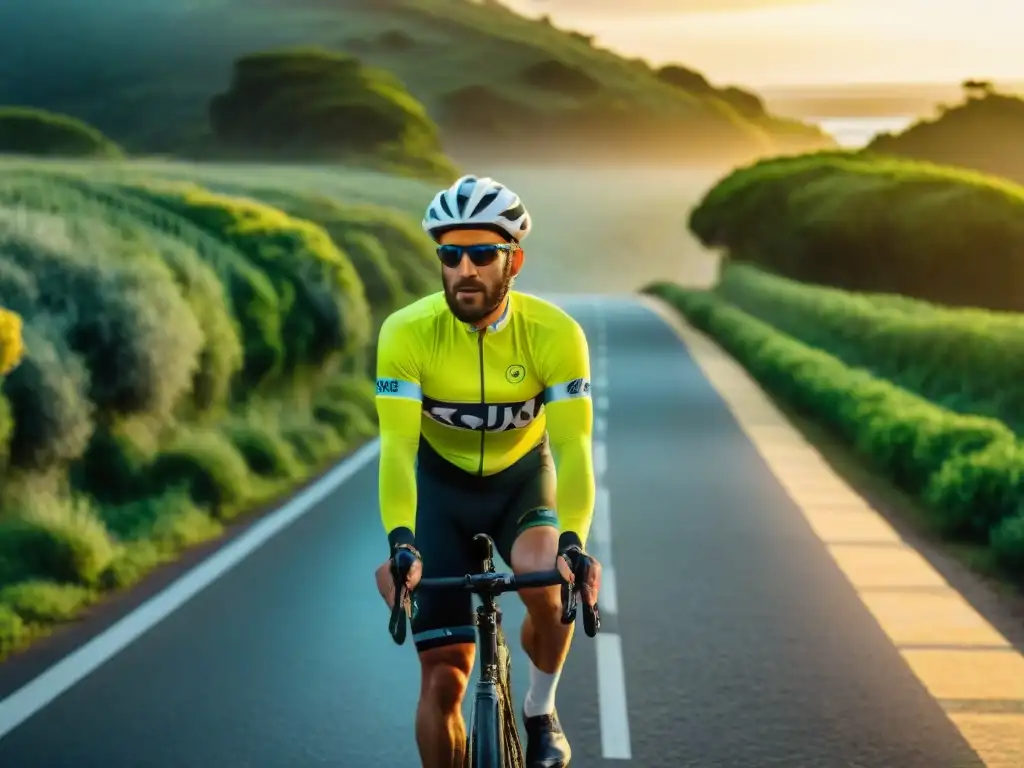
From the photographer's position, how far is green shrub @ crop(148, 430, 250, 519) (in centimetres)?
1215

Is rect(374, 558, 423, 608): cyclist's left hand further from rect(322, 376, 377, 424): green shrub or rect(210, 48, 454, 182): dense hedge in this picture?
rect(210, 48, 454, 182): dense hedge

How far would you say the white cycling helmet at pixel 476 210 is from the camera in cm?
445

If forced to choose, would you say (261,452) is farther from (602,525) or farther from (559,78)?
(559,78)

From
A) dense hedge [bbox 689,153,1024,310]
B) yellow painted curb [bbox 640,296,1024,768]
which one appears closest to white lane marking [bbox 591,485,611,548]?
yellow painted curb [bbox 640,296,1024,768]

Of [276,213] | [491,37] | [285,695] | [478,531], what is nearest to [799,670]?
[285,695]

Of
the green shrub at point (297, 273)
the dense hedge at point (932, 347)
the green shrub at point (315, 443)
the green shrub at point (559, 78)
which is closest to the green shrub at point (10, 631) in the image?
the green shrub at point (315, 443)

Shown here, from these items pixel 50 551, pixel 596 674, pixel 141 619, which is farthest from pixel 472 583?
pixel 50 551

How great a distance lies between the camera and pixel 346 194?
1540 inches

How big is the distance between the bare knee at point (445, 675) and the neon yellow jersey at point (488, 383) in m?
0.40

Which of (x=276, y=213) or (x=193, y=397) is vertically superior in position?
(x=276, y=213)

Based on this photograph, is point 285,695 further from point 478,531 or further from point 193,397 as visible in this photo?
point 193,397

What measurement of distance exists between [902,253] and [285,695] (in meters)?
44.7

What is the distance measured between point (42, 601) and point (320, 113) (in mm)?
94578

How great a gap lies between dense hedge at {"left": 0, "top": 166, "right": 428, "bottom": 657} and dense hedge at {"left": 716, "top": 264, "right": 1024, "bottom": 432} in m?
7.15
